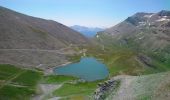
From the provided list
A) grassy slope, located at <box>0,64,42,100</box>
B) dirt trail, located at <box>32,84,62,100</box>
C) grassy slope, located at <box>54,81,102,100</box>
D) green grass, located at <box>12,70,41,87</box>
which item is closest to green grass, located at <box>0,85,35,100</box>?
grassy slope, located at <box>0,64,42,100</box>

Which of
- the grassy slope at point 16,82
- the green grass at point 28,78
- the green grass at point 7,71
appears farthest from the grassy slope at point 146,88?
the green grass at point 7,71

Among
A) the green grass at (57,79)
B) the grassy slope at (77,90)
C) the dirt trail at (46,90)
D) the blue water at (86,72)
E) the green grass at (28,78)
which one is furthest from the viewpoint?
the blue water at (86,72)

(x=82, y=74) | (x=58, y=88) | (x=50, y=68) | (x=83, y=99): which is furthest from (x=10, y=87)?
(x=50, y=68)

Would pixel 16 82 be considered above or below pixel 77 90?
above

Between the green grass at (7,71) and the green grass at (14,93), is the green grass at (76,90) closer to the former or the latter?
the green grass at (14,93)

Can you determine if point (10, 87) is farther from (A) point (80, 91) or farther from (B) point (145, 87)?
(B) point (145, 87)

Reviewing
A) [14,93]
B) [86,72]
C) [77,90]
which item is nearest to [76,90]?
[77,90]

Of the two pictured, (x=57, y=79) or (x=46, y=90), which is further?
(x=57, y=79)

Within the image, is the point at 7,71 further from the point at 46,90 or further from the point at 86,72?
the point at 86,72
